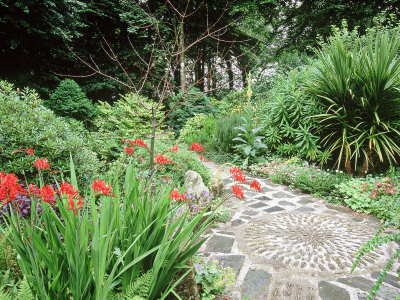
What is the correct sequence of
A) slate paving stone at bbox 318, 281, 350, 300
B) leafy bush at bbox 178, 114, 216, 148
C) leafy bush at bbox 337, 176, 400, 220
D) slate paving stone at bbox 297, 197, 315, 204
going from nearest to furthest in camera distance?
1. slate paving stone at bbox 318, 281, 350, 300
2. leafy bush at bbox 337, 176, 400, 220
3. slate paving stone at bbox 297, 197, 315, 204
4. leafy bush at bbox 178, 114, 216, 148

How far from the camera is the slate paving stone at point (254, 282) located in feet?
5.84

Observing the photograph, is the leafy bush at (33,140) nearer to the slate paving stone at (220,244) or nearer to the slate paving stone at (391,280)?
the slate paving stone at (220,244)

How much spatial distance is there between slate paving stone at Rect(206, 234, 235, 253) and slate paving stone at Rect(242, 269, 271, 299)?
0.40 meters

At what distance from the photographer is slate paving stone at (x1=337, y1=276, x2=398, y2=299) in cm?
174

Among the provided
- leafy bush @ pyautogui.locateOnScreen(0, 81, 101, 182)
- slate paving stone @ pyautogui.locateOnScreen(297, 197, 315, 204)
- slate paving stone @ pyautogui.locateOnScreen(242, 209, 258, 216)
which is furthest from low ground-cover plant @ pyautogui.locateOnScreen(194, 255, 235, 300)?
slate paving stone @ pyautogui.locateOnScreen(297, 197, 315, 204)

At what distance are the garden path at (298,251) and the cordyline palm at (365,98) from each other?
1.29 metres

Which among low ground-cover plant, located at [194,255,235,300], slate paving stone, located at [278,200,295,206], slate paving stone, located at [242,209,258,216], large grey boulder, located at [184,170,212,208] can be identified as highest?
large grey boulder, located at [184,170,212,208]

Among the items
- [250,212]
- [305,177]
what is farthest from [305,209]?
[305,177]

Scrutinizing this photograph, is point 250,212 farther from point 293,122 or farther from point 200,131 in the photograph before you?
point 200,131

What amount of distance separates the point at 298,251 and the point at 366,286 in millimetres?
559

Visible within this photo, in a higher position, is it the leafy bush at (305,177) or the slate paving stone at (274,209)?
the leafy bush at (305,177)

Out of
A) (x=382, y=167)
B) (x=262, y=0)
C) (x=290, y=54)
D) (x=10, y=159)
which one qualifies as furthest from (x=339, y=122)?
(x=262, y=0)

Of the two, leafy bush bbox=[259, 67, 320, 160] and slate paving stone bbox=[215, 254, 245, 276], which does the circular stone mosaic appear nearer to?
slate paving stone bbox=[215, 254, 245, 276]

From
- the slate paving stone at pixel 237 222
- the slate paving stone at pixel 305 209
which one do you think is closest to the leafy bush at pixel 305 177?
the slate paving stone at pixel 305 209
